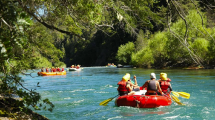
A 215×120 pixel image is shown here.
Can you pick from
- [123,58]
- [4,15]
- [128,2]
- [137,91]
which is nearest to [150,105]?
[137,91]

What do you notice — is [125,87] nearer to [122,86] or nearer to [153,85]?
[122,86]

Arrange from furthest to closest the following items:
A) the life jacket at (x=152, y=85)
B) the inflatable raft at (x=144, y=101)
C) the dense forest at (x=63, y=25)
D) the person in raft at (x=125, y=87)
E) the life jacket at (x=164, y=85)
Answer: the life jacket at (x=164, y=85) → the person in raft at (x=125, y=87) → the life jacket at (x=152, y=85) → the inflatable raft at (x=144, y=101) → the dense forest at (x=63, y=25)

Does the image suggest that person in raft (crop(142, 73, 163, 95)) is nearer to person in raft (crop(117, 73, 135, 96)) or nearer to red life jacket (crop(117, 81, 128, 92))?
person in raft (crop(117, 73, 135, 96))

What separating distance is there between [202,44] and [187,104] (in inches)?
1068

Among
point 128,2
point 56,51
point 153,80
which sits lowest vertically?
point 153,80

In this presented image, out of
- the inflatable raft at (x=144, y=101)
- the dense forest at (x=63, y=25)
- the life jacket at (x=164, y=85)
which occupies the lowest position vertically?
the inflatable raft at (x=144, y=101)

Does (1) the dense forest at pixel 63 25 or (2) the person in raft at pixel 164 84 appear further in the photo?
(2) the person in raft at pixel 164 84

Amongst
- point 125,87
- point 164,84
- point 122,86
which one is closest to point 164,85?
point 164,84

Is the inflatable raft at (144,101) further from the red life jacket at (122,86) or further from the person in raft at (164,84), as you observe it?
the person in raft at (164,84)

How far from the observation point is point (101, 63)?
101 m

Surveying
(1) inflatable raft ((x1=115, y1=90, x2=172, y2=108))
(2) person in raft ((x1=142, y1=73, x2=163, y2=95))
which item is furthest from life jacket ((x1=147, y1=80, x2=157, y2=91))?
(1) inflatable raft ((x1=115, y1=90, x2=172, y2=108))

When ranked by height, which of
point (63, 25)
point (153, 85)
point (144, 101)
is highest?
point (63, 25)

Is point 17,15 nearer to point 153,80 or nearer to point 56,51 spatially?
point 56,51

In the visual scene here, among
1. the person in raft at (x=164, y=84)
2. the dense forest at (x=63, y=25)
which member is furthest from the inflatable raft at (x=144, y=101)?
the dense forest at (x=63, y=25)
